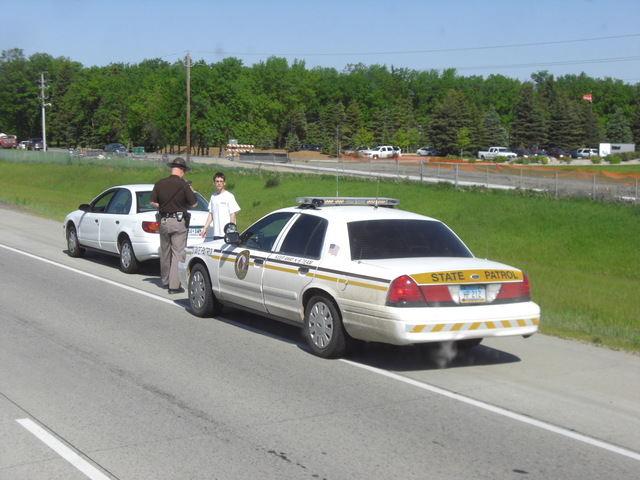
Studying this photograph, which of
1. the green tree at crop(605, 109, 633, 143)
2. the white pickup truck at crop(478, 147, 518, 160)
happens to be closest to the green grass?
the white pickup truck at crop(478, 147, 518, 160)

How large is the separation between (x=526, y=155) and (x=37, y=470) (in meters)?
94.2

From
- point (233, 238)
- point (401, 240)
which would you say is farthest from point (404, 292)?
point (233, 238)

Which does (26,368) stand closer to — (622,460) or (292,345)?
(292,345)

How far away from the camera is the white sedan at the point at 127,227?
1430cm

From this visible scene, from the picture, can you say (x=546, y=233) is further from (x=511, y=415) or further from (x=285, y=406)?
(x=285, y=406)

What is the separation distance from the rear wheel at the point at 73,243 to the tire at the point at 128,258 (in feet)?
7.47

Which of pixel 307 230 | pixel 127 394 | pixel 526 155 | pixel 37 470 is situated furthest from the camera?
pixel 526 155

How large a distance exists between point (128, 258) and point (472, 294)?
8459 mm

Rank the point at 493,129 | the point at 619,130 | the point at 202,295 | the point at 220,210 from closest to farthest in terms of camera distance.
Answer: the point at 202,295, the point at 220,210, the point at 493,129, the point at 619,130

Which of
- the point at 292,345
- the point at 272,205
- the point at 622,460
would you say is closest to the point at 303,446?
the point at 622,460

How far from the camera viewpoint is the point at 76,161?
64875mm

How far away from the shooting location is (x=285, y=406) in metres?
6.71

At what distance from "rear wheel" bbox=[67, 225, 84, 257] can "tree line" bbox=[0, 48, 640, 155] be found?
64453 millimetres

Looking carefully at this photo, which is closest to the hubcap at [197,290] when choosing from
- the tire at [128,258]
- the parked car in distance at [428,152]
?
the tire at [128,258]
